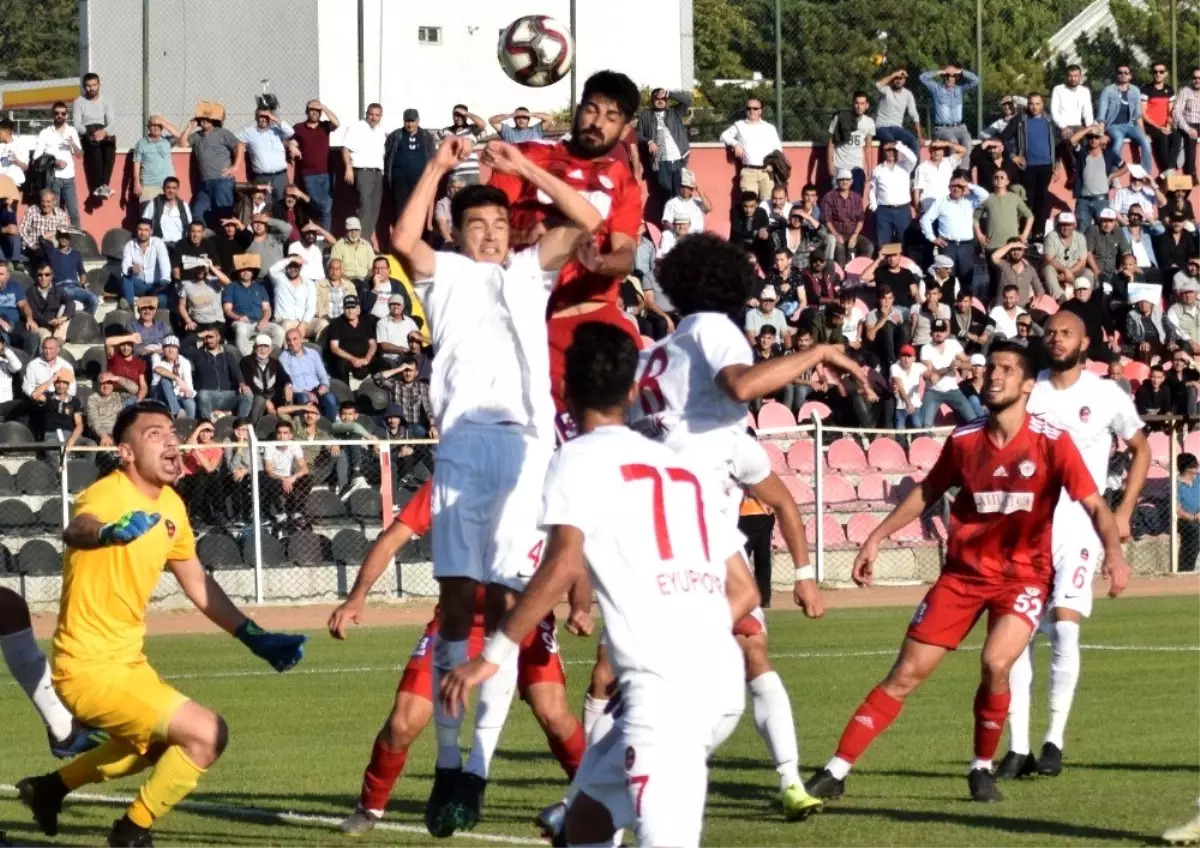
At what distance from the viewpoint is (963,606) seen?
9.69m

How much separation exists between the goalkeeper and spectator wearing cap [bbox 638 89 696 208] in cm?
2058

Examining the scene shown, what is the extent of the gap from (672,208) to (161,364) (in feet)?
25.8

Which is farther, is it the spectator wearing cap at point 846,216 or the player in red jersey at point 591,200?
the spectator wearing cap at point 846,216

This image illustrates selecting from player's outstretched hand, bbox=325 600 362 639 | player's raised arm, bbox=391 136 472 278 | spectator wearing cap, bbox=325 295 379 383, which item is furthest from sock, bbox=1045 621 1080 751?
spectator wearing cap, bbox=325 295 379 383

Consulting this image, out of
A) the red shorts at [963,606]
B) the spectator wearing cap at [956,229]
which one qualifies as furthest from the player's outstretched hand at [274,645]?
the spectator wearing cap at [956,229]

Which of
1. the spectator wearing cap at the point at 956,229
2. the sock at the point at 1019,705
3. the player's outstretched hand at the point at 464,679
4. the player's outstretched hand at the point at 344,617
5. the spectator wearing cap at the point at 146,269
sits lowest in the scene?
the sock at the point at 1019,705

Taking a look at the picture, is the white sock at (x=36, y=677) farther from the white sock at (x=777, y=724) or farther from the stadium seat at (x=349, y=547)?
the stadium seat at (x=349, y=547)

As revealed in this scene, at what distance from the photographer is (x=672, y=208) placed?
91.4 ft

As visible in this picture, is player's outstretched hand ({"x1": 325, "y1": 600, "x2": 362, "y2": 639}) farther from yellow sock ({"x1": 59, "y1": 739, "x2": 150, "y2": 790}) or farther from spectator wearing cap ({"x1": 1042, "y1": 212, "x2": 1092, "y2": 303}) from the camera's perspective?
spectator wearing cap ({"x1": 1042, "y1": 212, "x2": 1092, "y2": 303})

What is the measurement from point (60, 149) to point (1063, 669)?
63.7 feet

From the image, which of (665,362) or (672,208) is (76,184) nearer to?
(672,208)

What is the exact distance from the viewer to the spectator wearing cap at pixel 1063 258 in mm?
28578

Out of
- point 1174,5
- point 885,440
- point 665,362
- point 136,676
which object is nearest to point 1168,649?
point 885,440

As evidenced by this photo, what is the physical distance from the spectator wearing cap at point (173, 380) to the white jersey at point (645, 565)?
17364 millimetres
